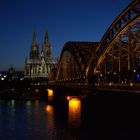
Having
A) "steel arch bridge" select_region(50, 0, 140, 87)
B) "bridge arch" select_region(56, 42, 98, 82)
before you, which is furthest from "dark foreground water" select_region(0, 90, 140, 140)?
"bridge arch" select_region(56, 42, 98, 82)

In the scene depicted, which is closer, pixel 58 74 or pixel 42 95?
pixel 58 74

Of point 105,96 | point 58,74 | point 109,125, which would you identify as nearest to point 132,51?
point 105,96

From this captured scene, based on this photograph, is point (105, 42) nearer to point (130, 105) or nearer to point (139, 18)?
point (139, 18)

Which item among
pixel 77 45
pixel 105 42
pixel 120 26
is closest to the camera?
pixel 120 26

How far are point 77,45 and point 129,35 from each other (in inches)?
1672

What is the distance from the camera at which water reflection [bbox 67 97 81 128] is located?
56619mm

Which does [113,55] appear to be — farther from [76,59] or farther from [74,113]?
[76,59]

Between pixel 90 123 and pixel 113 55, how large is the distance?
11923 millimetres

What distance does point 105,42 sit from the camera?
62750 mm

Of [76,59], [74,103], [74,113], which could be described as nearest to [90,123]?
[74,113]

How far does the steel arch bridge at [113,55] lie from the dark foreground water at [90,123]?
16.7 feet

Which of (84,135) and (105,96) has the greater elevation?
(105,96)

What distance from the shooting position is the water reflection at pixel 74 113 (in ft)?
186

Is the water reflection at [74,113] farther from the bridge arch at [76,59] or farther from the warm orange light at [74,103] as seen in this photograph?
the bridge arch at [76,59]
